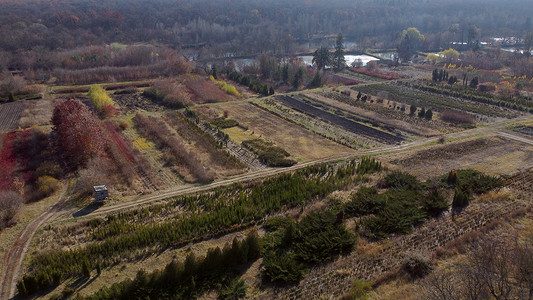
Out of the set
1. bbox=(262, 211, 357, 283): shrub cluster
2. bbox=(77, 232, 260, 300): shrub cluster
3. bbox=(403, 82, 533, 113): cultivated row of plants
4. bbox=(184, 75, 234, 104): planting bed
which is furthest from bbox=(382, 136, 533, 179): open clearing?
bbox=(184, 75, 234, 104): planting bed

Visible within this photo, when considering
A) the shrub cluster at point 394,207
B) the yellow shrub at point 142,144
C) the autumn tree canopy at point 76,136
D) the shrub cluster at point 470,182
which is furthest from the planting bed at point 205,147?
the shrub cluster at point 470,182

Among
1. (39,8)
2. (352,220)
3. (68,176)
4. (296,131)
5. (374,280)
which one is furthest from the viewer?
(39,8)

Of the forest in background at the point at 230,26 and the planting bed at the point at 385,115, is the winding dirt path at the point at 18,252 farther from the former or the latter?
the forest in background at the point at 230,26

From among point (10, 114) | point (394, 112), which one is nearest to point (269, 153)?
point (394, 112)

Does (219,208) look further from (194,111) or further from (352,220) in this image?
(194,111)

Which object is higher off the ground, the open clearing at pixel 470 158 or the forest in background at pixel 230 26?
the forest in background at pixel 230 26

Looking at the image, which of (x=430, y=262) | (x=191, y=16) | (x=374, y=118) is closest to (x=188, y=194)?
(x=430, y=262)

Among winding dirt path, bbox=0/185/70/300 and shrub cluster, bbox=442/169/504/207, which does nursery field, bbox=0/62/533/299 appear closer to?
shrub cluster, bbox=442/169/504/207
